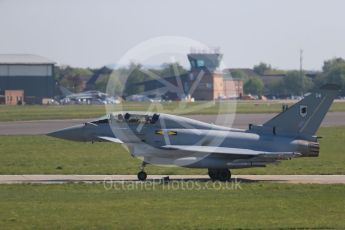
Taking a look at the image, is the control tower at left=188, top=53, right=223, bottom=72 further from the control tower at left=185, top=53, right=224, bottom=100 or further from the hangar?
the hangar

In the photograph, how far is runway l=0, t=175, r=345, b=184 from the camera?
28.8m

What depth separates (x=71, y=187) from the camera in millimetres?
26281

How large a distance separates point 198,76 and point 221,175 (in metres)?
119

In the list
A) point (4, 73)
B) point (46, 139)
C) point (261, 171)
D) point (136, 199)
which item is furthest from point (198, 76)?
point (136, 199)

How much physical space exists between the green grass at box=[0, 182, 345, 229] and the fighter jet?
216cm

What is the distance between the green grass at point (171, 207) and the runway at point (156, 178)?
7.14 ft

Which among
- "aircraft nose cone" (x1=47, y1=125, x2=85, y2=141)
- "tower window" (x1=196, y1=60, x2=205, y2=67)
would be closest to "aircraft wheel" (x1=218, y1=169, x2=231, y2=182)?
"aircraft nose cone" (x1=47, y1=125, x2=85, y2=141)

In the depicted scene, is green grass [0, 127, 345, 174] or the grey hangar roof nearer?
green grass [0, 127, 345, 174]

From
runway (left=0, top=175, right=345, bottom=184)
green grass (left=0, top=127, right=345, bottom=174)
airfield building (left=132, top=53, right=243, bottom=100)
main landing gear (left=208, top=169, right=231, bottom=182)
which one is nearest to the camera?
runway (left=0, top=175, right=345, bottom=184)

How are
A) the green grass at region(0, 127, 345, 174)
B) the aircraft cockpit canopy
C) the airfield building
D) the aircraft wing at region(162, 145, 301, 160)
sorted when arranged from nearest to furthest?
the aircraft wing at region(162, 145, 301, 160)
the aircraft cockpit canopy
the green grass at region(0, 127, 345, 174)
the airfield building

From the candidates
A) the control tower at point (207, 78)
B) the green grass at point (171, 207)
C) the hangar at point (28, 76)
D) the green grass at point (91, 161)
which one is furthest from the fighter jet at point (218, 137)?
the control tower at point (207, 78)

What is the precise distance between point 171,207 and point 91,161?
53.1ft

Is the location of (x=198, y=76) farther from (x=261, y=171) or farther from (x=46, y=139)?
(x=261, y=171)

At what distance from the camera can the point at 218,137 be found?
29344 mm
